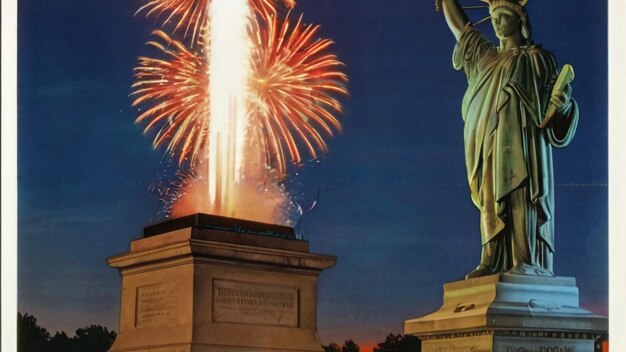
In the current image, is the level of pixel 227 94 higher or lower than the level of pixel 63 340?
higher

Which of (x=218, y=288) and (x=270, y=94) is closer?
(x=218, y=288)

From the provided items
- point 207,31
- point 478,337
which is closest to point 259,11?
point 207,31

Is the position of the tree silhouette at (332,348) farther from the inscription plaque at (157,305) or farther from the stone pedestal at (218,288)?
the inscription plaque at (157,305)

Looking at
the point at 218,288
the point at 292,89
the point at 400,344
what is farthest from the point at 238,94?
the point at 400,344

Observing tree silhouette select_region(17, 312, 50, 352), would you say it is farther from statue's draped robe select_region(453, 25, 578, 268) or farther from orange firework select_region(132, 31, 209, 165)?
statue's draped robe select_region(453, 25, 578, 268)

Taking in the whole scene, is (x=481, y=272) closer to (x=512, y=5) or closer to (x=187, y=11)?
(x=512, y=5)

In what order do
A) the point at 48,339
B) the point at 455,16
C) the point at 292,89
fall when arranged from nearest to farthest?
1. the point at 455,16
2. the point at 48,339
3. the point at 292,89

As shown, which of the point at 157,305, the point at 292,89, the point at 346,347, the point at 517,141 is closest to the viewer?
the point at 157,305
